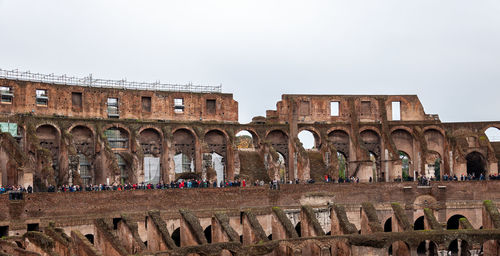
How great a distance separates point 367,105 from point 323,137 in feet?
18.2

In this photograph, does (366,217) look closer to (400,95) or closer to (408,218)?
(408,218)

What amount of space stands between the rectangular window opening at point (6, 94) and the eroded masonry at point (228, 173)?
0.32 feet

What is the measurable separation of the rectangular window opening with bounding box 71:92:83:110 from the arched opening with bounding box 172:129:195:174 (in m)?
7.74

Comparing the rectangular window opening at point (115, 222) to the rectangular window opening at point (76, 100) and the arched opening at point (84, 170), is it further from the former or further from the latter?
the rectangular window opening at point (76, 100)

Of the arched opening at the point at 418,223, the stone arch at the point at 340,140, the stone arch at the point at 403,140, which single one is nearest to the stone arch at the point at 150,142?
the stone arch at the point at 340,140

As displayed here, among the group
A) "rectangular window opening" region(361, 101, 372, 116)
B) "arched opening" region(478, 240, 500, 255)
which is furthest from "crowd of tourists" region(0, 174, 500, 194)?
"arched opening" region(478, 240, 500, 255)

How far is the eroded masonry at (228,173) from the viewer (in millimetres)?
38688

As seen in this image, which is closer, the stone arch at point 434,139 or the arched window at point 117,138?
the arched window at point 117,138

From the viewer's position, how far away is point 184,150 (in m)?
52.4

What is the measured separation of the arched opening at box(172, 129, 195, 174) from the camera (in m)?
52.0

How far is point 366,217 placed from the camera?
44.5m

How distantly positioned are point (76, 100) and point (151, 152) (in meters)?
6.95

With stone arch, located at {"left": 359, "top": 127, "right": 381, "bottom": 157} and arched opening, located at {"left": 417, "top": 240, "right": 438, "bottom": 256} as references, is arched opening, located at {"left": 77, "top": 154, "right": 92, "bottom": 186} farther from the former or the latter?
arched opening, located at {"left": 417, "top": 240, "right": 438, "bottom": 256}

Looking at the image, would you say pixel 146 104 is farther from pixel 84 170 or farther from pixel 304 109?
pixel 304 109
